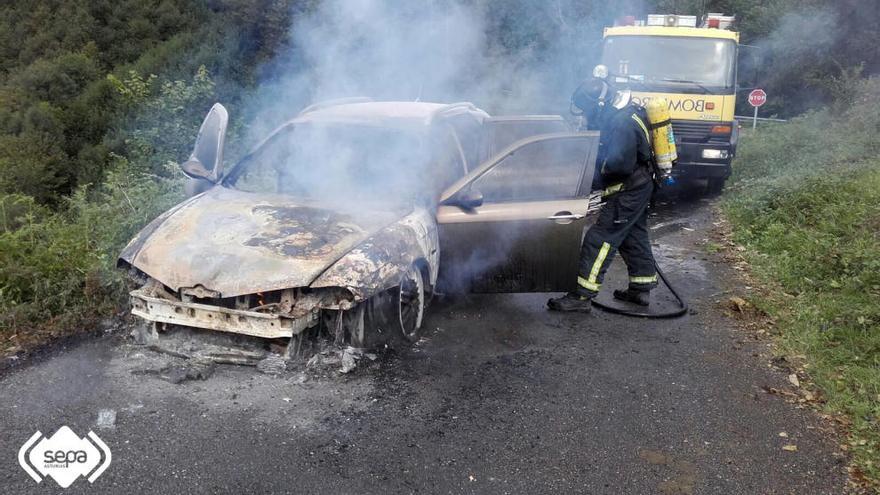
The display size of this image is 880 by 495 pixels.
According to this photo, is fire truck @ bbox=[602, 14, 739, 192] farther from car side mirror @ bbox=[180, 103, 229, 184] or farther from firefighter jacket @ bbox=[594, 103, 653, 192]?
car side mirror @ bbox=[180, 103, 229, 184]

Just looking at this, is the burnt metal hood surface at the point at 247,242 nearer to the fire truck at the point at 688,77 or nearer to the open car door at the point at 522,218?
the open car door at the point at 522,218

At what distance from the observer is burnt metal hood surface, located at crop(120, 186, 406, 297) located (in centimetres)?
388

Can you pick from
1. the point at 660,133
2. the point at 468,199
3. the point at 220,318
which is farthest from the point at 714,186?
the point at 220,318

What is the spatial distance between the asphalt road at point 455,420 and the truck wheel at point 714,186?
590cm

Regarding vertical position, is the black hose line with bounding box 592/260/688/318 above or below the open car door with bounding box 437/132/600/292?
below

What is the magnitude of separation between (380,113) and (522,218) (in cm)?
145

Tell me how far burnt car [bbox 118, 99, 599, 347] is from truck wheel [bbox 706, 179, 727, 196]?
19.0ft

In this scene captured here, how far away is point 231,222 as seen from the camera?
439 centimetres

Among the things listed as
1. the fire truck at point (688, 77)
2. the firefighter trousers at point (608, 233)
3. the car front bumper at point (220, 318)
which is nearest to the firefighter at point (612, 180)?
the firefighter trousers at point (608, 233)

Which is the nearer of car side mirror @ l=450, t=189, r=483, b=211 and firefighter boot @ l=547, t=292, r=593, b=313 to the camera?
car side mirror @ l=450, t=189, r=483, b=211

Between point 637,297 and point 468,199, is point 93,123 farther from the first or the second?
point 637,297

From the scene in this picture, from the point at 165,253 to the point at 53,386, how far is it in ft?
3.18

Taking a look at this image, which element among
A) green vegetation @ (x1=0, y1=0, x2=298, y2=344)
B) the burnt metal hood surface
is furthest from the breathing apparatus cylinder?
green vegetation @ (x1=0, y1=0, x2=298, y2=344)

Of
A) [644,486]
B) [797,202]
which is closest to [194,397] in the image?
[644,486]
